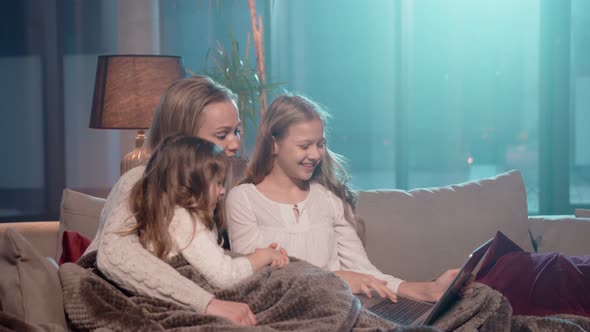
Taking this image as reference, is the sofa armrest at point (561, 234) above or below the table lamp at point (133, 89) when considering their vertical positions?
below

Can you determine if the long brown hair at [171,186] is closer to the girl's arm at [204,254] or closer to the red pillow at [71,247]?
the girl's arm at [204,254]

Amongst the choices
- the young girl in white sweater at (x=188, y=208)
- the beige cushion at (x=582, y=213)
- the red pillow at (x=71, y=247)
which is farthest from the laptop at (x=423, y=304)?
the beige cushion at (x=582, y=213)

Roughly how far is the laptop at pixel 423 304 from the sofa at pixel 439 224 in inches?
14.4

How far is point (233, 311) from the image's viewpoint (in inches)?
66.1

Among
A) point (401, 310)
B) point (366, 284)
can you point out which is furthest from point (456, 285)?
point (366, 284)

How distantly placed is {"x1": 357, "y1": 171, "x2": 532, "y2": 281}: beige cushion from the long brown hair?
2.40 feet

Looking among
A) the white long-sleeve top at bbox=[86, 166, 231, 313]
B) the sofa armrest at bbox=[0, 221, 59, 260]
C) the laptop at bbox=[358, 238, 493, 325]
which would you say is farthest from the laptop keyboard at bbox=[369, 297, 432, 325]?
the sofa armrest at bbox=[0, 221, 59, 260]

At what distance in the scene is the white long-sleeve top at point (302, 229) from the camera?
2.26m

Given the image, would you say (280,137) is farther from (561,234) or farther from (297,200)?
(561,234)

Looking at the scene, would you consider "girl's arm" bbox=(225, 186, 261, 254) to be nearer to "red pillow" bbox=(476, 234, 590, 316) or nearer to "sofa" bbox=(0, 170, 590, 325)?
"sofa" bbox=(0, 170, 590, 325)

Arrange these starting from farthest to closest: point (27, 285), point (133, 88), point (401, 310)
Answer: point (133, 88) → point (401, 310) → point (27, 285)

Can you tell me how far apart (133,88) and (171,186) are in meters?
1.24

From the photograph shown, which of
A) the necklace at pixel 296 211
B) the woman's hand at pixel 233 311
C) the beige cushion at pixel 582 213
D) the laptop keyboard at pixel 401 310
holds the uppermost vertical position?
the necklace at pixel 296 211

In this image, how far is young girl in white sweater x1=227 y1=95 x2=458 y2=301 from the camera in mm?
2266
